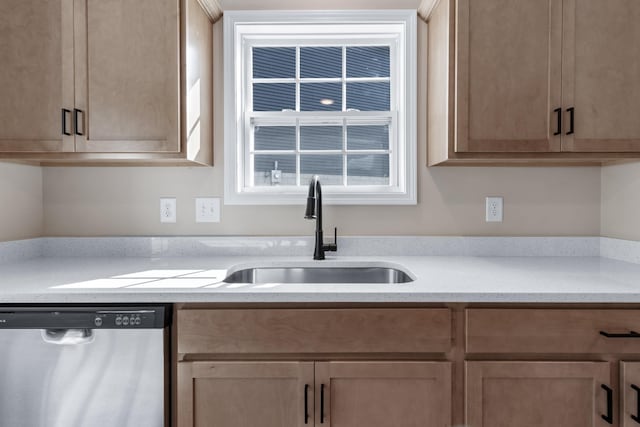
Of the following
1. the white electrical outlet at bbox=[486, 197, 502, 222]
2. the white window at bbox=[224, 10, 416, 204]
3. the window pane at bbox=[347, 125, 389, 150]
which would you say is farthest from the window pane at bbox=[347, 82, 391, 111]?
the white electrical outlet at bbox=[486, 197, 502, 222]

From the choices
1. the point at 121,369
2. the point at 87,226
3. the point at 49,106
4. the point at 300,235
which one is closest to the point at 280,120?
the point at 300,235

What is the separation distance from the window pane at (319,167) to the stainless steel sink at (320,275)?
0.50 meters

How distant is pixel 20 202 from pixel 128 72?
0.90 m

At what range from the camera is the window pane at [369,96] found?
205cm

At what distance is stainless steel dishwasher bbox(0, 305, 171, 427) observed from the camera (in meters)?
1.18

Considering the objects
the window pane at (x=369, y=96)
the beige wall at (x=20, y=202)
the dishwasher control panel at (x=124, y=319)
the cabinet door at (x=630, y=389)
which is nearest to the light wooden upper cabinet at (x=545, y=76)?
the window pane at (x=369, y=96)

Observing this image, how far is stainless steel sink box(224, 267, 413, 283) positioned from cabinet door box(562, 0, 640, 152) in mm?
985

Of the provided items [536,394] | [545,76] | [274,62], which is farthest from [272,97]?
[536,394]

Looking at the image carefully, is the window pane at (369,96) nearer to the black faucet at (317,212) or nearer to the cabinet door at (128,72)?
the black faucet at (317,212)

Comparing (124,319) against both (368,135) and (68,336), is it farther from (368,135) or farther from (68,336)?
(368,135)

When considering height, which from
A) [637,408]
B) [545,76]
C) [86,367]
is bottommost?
[637,408]

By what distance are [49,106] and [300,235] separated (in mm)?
1221

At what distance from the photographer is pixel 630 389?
1.20 meters

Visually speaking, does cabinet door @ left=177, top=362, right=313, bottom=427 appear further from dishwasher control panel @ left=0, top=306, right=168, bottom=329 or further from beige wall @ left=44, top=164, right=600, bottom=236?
beige wall @ left=44, top=164, right=600, bottom=236
